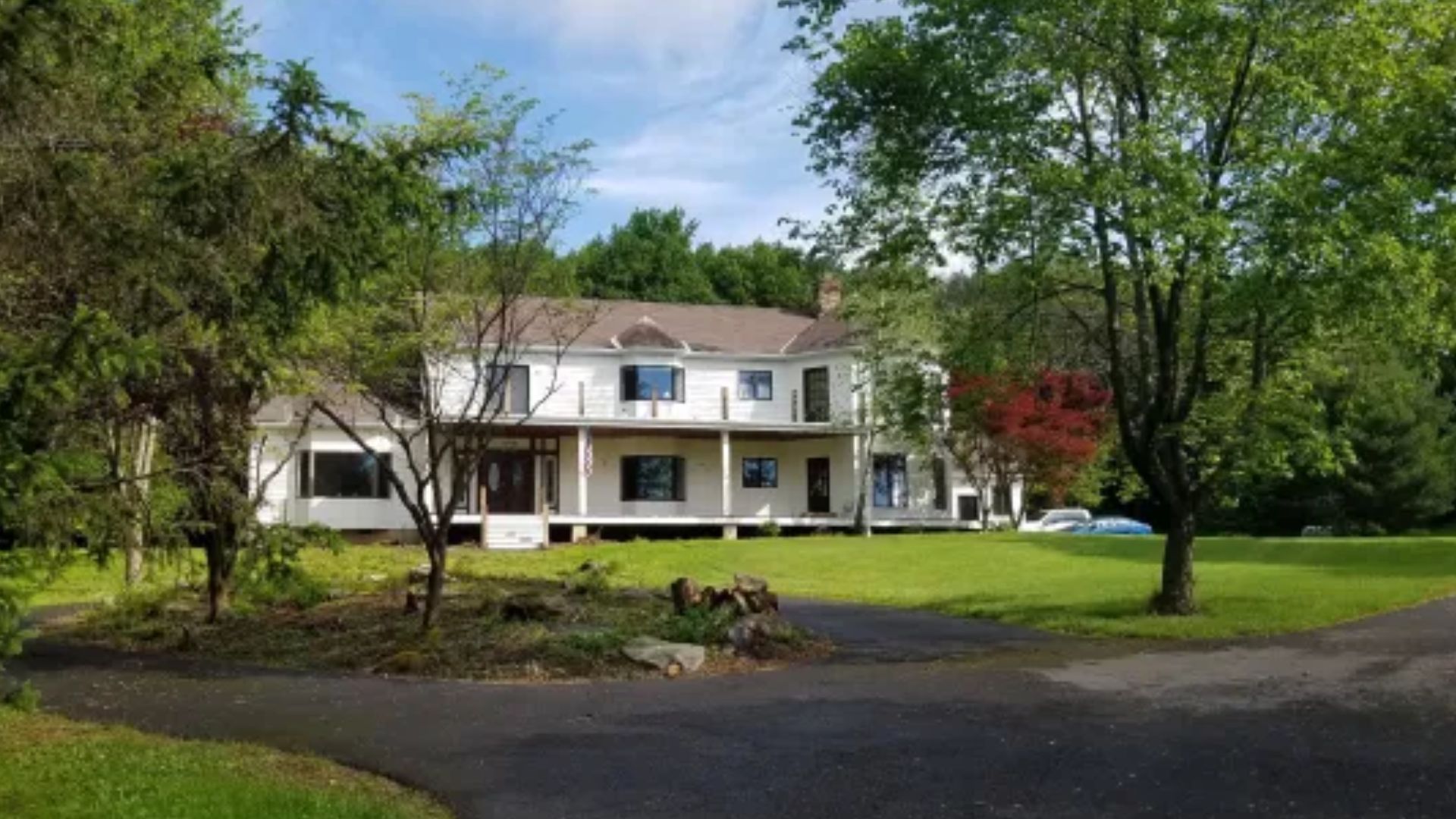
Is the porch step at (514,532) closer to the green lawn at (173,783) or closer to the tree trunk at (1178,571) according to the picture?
the tree trunk at (1178,571)

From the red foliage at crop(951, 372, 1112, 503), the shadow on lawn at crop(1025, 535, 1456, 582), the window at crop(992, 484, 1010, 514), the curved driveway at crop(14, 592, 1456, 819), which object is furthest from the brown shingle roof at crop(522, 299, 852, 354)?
the curved driveway at crop(14, 592, 1456, 819)

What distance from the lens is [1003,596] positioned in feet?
76.0

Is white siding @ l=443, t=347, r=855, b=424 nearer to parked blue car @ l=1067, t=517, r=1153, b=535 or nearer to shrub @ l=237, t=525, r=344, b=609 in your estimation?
parked blue car @ l=1067, t=517, r=1153, b=535

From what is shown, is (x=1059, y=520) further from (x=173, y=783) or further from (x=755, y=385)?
(x=173, y=783)

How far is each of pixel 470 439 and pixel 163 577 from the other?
838 centimetres

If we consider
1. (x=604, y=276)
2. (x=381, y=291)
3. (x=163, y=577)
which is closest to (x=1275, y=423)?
(x=381, y=291)

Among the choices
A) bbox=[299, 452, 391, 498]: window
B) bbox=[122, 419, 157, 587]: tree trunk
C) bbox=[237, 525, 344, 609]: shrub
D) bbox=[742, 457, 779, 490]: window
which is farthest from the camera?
bbox=[742, 457, 779, 490]: window

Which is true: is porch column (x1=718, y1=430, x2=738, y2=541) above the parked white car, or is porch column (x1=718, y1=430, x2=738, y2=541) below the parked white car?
above

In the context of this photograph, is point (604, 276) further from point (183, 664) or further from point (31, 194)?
point (31, 194)

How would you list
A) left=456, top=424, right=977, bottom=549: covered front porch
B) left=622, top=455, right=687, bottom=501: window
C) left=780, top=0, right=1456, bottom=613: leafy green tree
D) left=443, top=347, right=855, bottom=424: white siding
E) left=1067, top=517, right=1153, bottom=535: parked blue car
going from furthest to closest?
left=1067, top=517, right=1153, bottom=535: parked blue car → left=622, top=455, right=687, bottom=501: window → left=443, top=347, right=855, bottom=424: white siding → left=456, top=424, right=977, bottom=549: covered front porch → left=780, top=0, right=1456, bottom=613: leafy green tree

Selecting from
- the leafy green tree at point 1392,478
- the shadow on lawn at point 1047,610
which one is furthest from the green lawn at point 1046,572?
the leafy green tree at point 1392,478

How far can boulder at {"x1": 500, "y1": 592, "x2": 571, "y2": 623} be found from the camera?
56.5 feet

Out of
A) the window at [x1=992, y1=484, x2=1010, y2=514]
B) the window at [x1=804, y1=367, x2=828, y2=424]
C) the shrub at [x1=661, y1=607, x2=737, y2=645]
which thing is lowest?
the shrub at [x1=661, y1=607, x2=737, y2=645]

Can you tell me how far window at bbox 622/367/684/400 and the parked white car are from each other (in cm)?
1315
